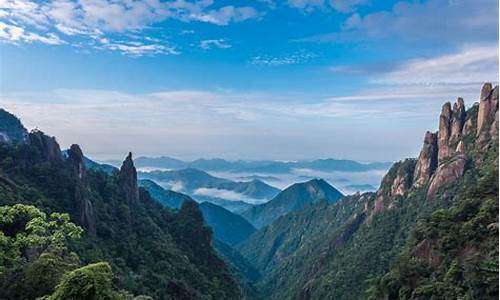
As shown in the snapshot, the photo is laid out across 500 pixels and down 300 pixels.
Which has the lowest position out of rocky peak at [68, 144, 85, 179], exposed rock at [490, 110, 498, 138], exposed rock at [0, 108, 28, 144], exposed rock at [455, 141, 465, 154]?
rocky peak at [68, 144, 85, 179]

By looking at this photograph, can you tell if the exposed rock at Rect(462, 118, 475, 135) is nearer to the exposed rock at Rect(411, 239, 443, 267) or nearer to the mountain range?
the mountain range

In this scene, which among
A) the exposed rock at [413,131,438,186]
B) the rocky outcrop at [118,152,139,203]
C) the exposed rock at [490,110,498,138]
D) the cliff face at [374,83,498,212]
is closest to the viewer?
the exposed rock at [490,110,498,138]

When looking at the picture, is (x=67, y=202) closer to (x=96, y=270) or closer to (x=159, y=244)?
(x=159, y=244)

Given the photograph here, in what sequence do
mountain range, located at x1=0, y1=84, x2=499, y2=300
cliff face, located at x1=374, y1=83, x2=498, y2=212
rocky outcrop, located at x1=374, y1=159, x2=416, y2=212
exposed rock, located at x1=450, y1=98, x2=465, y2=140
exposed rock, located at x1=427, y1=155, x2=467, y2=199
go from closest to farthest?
mountain range, located at x1=0, y1=84, x2=499, y2=300
exposed rock, located at x1=427, y1=155, x2=467, y2=199
cliff face, located at x1=374, y1=83, x2=498, y2=212
exposed rock, located at x1=450, y1=98, x2=465, y2=140
rocky outcrop, located at x1=374, y1=159, x2=416, y2=212

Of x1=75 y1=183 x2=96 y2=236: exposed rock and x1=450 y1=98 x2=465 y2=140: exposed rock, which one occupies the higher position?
x1=450 y1=98 x2=465 y2=140: exposed rock

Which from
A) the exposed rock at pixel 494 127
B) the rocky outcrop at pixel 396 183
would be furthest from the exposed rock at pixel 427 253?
the rocky outcrop at pixel 396 183

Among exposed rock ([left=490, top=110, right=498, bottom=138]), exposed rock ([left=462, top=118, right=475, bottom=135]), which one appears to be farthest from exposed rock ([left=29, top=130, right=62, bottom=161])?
exposed rock ([left=462, top=118, right=475, bottom=135])

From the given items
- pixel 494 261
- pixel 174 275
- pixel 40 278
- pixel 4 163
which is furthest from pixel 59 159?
pixel 494 261
